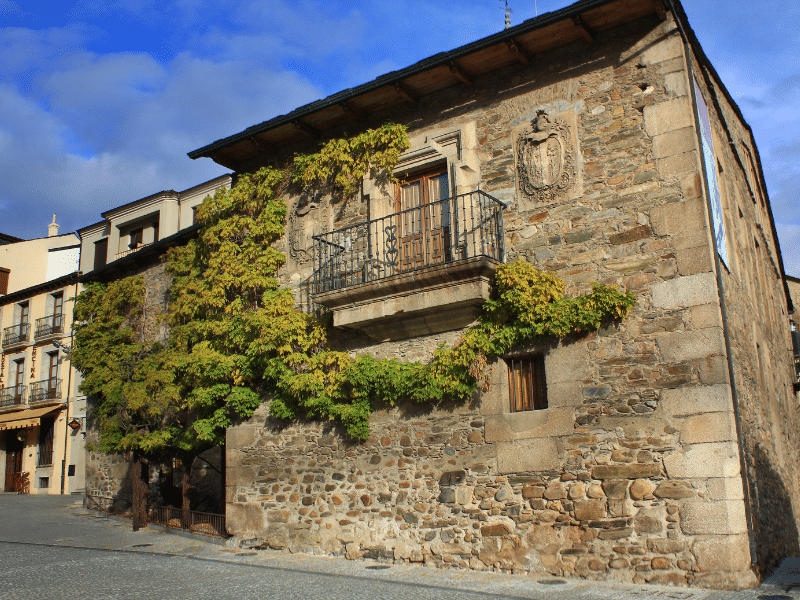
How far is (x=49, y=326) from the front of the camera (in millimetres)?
24500

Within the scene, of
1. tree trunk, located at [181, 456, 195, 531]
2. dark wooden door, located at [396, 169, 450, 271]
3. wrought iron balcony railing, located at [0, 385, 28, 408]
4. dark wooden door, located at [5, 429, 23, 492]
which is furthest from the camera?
dark wooden door, located at [5, 429, 23, 492]

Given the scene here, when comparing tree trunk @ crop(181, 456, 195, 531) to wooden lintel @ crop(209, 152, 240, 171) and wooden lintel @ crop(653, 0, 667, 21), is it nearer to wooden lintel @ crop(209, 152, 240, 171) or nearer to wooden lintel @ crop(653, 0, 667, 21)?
wooden lintel @ crop(209, 152, 240, 171)

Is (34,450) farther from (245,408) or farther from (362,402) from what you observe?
(362,402)

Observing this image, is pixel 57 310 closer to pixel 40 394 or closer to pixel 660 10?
pixel 40 394

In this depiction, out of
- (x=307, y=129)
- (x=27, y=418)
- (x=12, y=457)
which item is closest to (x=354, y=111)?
(x=307, y=129)

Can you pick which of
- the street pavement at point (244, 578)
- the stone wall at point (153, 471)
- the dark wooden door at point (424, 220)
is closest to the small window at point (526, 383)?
the dark wooden door at point (424, 220)

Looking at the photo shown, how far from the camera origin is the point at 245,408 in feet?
34.0

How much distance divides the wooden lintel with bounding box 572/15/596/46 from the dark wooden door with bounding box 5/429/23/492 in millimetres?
24509

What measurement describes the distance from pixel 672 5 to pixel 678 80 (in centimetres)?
86

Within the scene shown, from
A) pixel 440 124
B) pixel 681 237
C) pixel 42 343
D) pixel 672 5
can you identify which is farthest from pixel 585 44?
pixel 42 343

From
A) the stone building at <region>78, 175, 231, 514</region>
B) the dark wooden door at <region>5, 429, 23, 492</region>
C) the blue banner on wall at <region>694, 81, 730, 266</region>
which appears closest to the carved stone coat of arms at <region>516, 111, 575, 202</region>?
the blue banner on wall at <region>694, 81, 730, 266</region>

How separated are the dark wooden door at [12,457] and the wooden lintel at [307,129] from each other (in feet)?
67.0

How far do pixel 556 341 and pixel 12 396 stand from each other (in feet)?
76.8

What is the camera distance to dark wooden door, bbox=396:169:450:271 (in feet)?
30.5
